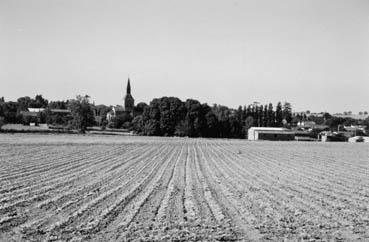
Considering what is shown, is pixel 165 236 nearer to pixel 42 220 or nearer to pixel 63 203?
pixel 42 220

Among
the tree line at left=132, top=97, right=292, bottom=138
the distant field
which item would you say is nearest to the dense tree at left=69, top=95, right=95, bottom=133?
the tree line at left=132, top=97, right=292, bottom=138

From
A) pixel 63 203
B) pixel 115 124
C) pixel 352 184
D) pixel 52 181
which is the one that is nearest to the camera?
pixel 63 203

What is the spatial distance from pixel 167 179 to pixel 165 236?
12203mm

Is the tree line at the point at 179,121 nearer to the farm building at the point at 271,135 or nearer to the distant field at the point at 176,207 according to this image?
the farm building at the point at 271,135

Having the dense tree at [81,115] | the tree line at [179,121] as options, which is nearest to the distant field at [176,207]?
the tree line at [179,121]

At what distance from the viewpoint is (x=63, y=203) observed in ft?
48.9

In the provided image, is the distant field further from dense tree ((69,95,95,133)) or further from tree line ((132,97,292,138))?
dense tree ((69,95,95,133))

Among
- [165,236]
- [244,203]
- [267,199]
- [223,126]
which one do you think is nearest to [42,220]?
[165,236]

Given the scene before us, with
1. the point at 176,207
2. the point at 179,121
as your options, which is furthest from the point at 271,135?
the point at 176,207

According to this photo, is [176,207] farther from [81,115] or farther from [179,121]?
[81,115]

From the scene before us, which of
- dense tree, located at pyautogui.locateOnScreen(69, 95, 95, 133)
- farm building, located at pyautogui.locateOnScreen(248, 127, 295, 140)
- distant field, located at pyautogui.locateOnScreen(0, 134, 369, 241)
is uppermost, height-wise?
dense tree, located at pyautogui.locateOnScreen(69, 95, 95, 133)

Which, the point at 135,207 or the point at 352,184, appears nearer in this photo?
the point at 135,207

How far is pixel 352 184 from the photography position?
74.5 ft

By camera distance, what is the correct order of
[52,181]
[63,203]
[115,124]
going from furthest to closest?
1. [115,124]
2. [52,181]
3. [63,203]
